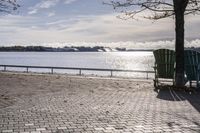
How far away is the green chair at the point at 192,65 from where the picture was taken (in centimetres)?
1600

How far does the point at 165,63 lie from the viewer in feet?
55.8

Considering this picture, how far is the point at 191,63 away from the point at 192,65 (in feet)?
0.91

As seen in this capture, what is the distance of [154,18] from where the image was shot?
1822 cm

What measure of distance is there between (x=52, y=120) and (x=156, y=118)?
2.41 m

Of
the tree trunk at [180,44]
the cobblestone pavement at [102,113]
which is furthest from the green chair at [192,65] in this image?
the cobblestone pavement at [102,113]

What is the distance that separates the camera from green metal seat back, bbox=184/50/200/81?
635 inches

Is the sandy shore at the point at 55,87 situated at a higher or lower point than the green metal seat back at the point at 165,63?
lower

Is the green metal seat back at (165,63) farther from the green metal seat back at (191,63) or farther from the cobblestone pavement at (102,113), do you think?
the cobblestone pavement at (102,113)

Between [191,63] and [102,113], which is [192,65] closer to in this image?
[191,63]

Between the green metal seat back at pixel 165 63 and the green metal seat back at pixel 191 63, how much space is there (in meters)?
0.64

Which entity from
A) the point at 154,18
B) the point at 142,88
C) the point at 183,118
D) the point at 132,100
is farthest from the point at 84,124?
the point at 154,18

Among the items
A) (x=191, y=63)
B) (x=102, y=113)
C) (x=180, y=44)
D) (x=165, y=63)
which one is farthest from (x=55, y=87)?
(x=102, y=113)

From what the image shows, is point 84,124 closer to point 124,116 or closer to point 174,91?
point 124,116

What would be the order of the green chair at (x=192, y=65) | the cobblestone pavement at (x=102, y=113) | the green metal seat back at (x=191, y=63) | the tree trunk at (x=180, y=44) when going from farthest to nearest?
the tree trunk at (x=180, y=44), the green metal seat back at (x=191, y=63), the green chair at (x=192, y=65), the cobblestone pavement at (x=102, y=113)
